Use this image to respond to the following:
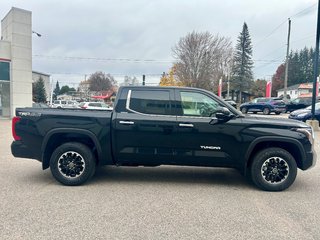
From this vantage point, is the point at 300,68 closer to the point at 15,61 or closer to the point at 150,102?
the point at 15,61

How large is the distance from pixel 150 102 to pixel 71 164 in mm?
1888

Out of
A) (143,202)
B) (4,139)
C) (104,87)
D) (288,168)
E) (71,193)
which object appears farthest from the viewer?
(104,87)

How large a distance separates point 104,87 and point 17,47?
7055 cm

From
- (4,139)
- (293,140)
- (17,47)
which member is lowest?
(4,139)

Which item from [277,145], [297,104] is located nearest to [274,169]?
[277,145]

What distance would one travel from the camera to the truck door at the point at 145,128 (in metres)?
5.46

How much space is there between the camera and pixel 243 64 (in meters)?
62.0

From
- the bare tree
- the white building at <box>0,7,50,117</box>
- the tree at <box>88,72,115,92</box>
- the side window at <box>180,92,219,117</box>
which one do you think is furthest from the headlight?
the tree at <box>88,72,115,92</box>

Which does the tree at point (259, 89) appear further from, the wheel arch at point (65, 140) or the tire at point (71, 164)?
the tire at point (71, 164)

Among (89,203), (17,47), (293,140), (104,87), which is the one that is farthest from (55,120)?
(104,87)

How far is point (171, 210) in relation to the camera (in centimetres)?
440

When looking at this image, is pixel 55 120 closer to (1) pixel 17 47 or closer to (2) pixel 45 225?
(2) pixel 45 225

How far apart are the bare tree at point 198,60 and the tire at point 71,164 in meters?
38.5

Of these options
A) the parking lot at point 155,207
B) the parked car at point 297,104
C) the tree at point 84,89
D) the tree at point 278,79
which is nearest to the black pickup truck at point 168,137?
the parking lot at point 155,207
